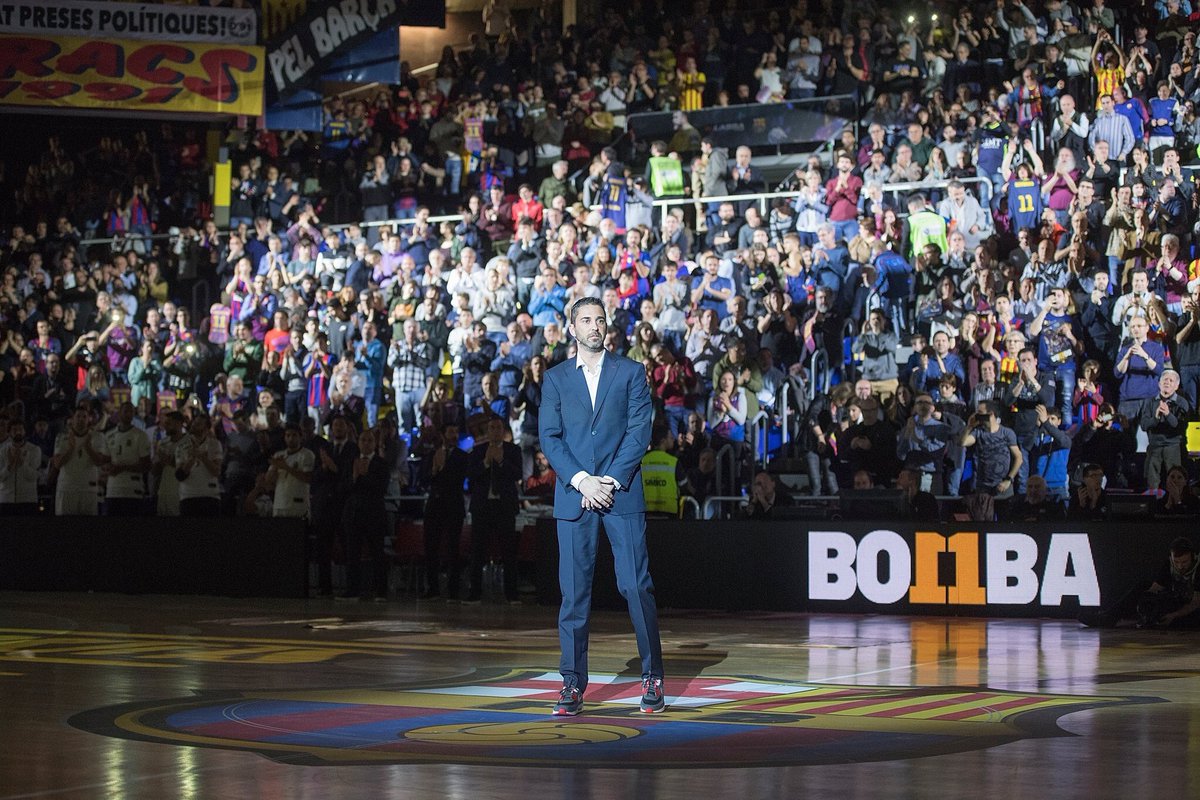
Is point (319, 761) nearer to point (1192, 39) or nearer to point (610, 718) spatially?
point (610, 718)

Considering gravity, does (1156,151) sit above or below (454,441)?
above

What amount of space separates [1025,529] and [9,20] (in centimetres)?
1721

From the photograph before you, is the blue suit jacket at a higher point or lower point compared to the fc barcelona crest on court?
higher

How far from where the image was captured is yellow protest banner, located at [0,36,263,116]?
1028 inches

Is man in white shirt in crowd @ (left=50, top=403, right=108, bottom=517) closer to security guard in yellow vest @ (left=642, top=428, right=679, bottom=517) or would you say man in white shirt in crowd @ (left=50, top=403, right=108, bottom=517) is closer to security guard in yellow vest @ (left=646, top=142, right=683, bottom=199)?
security guard in yellow vest @ (left=642, top=428, right=679, bottom=517)

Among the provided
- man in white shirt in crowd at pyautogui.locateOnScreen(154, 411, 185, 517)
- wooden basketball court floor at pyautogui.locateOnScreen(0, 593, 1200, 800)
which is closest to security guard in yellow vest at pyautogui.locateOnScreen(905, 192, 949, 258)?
wooden basketball court floor at pyautogui.locateOnScreen(0, 593, 1200, 800)

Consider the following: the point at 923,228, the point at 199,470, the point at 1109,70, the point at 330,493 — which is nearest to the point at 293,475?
the point at 330,493

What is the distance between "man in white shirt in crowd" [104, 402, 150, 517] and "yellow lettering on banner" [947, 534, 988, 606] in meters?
10.2

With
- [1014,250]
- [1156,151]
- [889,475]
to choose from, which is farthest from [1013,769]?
[1156,151]

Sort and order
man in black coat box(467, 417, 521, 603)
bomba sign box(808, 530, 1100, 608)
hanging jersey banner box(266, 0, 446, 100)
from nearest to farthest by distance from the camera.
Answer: bomba sign box(808, 530, 1100, 608) → man in black coat box(467, 417, 521, 603) → hanging jersey banner box(266, 0, 446, 100)

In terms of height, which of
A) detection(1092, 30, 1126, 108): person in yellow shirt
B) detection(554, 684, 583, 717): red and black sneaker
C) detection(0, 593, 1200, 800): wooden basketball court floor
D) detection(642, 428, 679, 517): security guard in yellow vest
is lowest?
detection(0, 593, 1200, 800): wooden basketball court floor

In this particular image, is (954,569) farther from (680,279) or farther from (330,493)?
(680,279)

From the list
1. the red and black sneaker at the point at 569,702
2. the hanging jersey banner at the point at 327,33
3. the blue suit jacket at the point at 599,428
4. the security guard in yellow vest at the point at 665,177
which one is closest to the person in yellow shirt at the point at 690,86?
the security guard in yellow vest at the point at 665,177

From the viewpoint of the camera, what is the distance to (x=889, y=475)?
1880 centimetres
